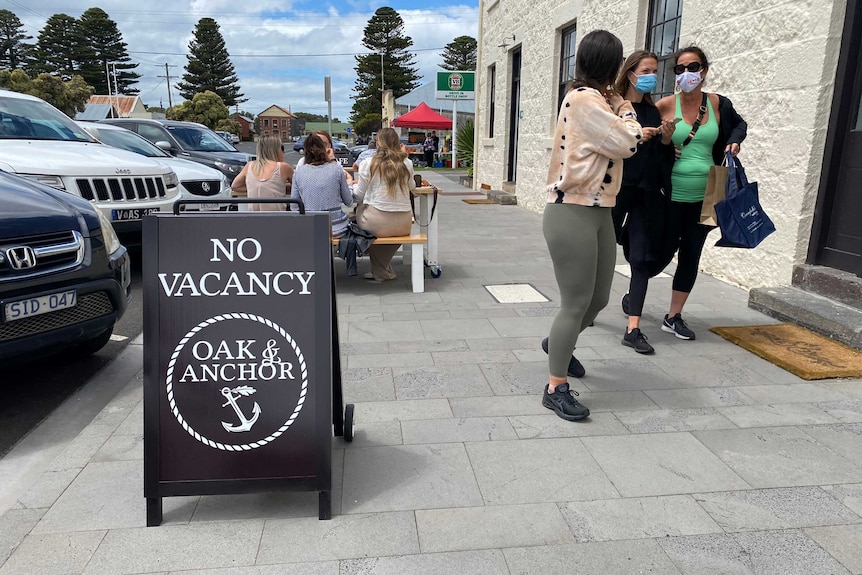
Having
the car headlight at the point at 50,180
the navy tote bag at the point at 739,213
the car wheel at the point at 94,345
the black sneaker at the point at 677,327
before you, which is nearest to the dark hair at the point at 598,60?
the navy tote bag at the point at 739,213

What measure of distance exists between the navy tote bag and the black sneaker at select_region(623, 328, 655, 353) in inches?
34.2

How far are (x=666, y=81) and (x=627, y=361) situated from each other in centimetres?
444

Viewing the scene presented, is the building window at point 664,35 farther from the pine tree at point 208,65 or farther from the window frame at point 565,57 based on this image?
the pine tree at point 208,65

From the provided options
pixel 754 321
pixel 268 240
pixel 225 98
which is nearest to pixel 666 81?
pixel 754 321

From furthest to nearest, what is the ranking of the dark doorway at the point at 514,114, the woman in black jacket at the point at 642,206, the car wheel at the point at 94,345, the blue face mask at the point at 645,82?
the dark doorway at the point at 514,114 → the car wheel at the point at 94,345 → the woman in black jacket at the point at 642,206 → the blue face mask at the point at 645,82

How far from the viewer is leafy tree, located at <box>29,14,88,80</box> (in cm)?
6875

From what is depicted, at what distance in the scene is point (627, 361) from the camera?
13.7ft

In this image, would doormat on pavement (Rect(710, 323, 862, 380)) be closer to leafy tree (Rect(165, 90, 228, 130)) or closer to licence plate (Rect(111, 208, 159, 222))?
licence plate (Rect(111, 208, 159, 222))

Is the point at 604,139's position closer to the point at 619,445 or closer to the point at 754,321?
the point at 619,445

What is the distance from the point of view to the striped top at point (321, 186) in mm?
5902

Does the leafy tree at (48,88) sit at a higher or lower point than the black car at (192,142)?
higher

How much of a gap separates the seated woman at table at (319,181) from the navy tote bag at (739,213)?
334cm

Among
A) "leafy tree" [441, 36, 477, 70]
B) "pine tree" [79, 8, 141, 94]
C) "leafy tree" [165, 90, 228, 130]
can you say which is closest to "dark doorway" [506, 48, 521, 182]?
"leafy tree" [165, 90, 228, 130]

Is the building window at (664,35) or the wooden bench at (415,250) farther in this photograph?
the building window at (664,35)
